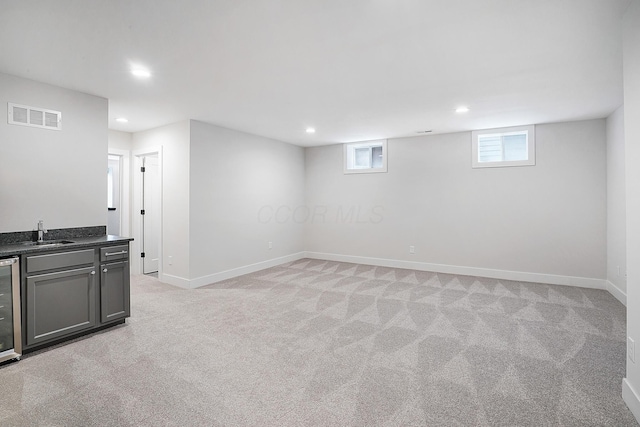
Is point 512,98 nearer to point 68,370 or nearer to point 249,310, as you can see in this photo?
point 249,310

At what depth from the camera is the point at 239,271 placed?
564 centimetres

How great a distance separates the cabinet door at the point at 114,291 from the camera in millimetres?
3273

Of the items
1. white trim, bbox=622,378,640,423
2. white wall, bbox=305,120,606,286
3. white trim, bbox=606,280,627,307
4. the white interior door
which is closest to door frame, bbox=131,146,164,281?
the white interior door

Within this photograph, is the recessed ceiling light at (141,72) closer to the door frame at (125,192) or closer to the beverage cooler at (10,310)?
the beverage cooler at (10,310)

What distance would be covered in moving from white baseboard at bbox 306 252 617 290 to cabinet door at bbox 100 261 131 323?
4390 mm

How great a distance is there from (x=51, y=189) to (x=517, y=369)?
192 inches

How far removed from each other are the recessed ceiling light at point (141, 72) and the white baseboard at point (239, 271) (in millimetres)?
2976

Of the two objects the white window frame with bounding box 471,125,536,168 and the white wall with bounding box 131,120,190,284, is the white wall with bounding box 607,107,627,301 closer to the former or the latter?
the white window frame with bounding box 471,125,536,168

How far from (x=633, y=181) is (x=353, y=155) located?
5252mm

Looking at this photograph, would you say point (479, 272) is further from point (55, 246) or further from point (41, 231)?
point (41, 231)

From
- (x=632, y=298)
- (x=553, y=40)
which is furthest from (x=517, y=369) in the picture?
(x=553, y=40)

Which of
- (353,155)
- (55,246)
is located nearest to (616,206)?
(353,155)

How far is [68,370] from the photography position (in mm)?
2508

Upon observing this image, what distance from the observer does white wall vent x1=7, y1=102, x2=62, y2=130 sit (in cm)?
310
